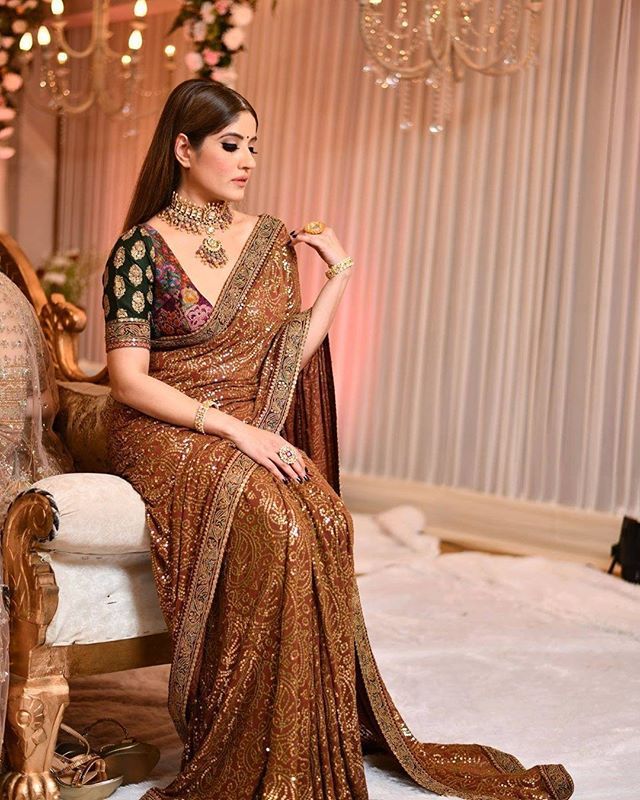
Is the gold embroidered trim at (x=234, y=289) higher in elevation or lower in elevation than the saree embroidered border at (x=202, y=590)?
higher

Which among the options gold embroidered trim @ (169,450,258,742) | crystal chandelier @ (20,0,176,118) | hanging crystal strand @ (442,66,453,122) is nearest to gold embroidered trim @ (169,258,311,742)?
gold embroidered trim @ (169,450,258,742)

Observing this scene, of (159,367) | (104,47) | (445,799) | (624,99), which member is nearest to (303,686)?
(445,799)

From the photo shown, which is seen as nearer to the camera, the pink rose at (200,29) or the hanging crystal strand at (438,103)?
the hanging crystal strand at (438,103)

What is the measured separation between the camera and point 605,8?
5.48 m

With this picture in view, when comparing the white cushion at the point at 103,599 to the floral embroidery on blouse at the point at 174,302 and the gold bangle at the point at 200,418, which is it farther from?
the floral embroidery on blouse at the point at 174,302

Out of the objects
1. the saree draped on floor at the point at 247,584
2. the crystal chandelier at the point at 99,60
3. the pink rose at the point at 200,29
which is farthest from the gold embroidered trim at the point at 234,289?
the pink rose at the point at 200,29

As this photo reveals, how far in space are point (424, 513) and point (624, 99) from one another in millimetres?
2240

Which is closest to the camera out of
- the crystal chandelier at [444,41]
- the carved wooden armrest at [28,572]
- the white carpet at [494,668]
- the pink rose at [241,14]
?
the carved wooden armrest at [28,572]

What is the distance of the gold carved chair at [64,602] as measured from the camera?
2.46 m

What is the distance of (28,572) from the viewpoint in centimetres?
248

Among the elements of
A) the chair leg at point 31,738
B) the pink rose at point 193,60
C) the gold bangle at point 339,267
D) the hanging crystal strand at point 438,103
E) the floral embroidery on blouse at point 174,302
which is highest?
the pink rose at point 193,60

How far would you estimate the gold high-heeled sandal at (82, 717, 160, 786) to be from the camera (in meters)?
2.66

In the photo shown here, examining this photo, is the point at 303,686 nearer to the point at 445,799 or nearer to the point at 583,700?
the point at 445,799

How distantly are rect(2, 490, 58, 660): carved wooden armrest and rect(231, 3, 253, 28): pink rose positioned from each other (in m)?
4.43
